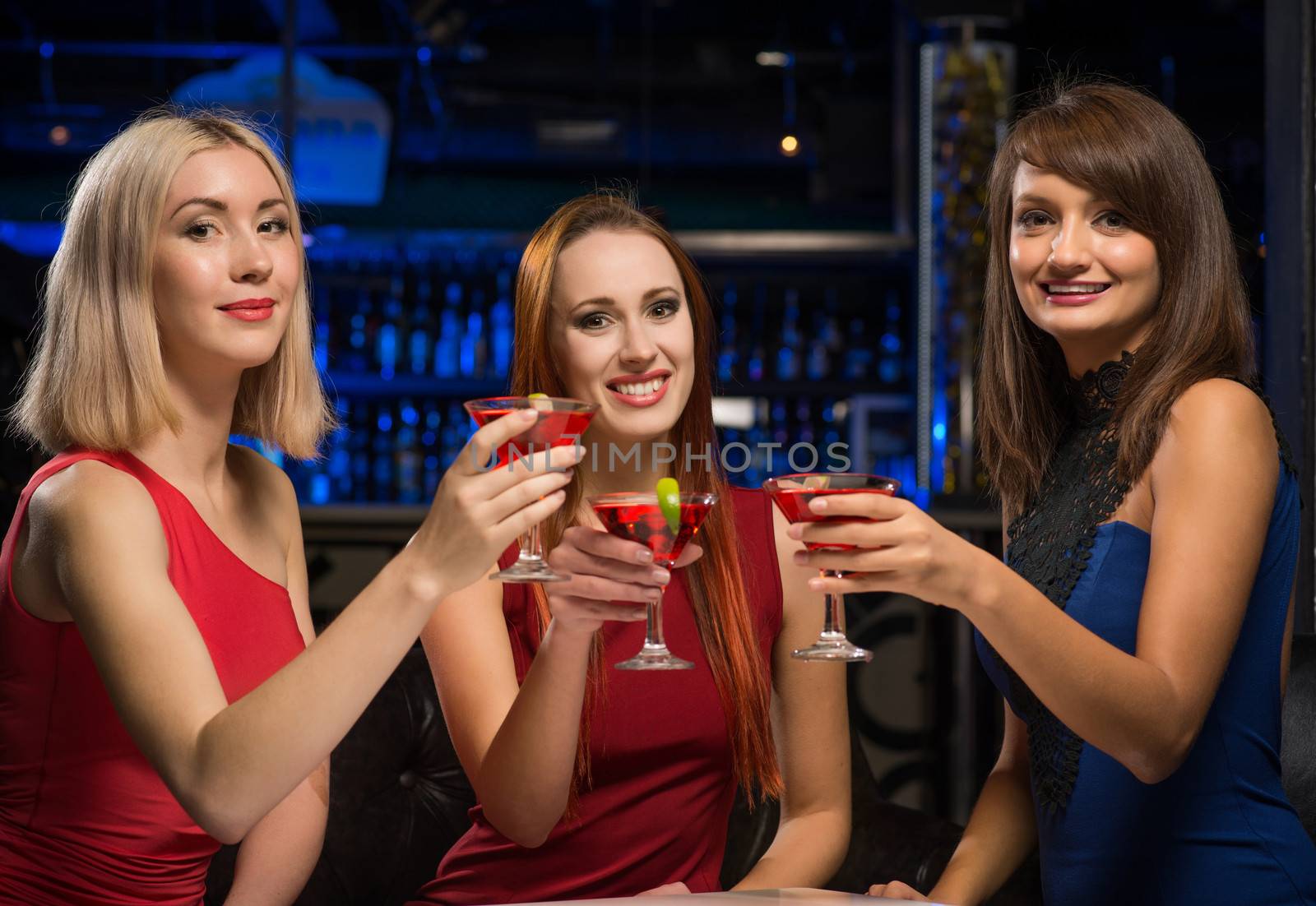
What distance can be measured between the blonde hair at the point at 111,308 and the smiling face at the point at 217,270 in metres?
0.02

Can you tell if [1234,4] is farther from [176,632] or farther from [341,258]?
[176,632]

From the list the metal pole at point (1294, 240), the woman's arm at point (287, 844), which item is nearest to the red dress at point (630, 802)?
the woman's arm at point (287, 844)

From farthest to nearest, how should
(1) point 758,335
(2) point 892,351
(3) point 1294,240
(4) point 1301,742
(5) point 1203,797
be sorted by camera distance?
(1) point 758,335 → (2) point 892,351 → (3) point 1294,240 → (4) point 1301,742 → (5) point 1203,797

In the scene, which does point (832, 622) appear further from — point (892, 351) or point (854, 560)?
point (892, 351)

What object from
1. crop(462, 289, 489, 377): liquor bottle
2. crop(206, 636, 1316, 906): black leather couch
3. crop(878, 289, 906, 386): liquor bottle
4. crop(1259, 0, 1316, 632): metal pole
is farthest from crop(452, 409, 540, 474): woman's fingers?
crop(878, 289, 906, 386): liquor bottle

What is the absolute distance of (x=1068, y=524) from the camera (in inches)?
71.1

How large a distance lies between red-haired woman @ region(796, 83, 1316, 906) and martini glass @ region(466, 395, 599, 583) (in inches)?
19.6

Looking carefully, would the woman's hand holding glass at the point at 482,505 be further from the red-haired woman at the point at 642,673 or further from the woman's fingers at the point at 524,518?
the red-haired woman at the point at 642,673

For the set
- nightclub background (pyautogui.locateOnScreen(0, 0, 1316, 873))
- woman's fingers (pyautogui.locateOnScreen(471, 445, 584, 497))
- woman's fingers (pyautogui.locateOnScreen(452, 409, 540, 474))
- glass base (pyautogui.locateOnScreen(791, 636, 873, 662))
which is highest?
nightclub background (pyautogui.locateOnScreen(0, 0, 1316, 873))

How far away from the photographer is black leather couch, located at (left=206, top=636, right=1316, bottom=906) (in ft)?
7.88

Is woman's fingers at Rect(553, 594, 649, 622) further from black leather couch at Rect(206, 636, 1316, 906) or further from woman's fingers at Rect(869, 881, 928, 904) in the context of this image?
black leather couch at Rect(206, 636, 1316, 906)

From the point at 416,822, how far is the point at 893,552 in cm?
154

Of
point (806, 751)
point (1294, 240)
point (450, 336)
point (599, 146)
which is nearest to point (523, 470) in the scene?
point (806, 751)

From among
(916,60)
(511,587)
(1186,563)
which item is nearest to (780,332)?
(916,60)
